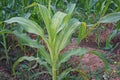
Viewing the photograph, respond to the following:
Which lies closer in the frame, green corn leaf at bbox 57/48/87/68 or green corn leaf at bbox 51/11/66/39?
green corn leaf at bbox 51/11/66/39

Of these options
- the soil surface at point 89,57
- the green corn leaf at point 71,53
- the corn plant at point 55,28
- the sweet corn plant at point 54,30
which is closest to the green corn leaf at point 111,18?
the corn plant at point 55,28

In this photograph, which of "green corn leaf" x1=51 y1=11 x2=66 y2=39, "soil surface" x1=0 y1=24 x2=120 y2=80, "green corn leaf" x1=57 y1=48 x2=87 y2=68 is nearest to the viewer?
"green corn leaf" x1=51 y1=11 x2=66 y2=39

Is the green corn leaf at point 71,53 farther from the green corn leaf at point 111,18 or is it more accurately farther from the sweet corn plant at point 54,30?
the green corn leaf at point 111,18

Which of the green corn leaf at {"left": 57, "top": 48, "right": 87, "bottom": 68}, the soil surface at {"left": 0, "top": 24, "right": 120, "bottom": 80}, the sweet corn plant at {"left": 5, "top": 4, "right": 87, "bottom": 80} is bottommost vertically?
the soil surface at {"left": 0, "top": 24, "right": 120, "bottom": 80}

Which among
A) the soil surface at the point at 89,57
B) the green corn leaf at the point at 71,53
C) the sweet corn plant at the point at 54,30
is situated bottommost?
the soil surface at the point at 89,57

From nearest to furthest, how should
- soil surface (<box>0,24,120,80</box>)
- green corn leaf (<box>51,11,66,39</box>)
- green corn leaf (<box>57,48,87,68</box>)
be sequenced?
1. green corn leaf (<box>51,11,66,39</box>)
2. green corn leaf (<box>57,48,87,68</box>)
3. soil surface (<box>0,24,120,80</box>)

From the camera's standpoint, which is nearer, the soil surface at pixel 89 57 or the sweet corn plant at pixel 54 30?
the sweet corn plant at pixel 54 30

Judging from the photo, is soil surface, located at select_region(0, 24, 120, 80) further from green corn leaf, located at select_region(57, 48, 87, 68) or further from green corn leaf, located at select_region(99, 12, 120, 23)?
green corn leaf, located at select_region(99, 12, 120, 23)

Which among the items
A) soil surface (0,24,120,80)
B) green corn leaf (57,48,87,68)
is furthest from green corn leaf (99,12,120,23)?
soil surface (0,24,120,80)

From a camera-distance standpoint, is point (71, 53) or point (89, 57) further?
point (89, 57)

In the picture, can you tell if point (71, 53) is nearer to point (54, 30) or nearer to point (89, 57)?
point (54, 30)

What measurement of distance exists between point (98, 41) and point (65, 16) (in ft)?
4.94

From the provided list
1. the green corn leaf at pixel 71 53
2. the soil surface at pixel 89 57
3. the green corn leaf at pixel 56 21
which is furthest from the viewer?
the soil surface at pixel 89 57

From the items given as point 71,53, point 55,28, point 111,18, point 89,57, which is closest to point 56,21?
point 55,28
